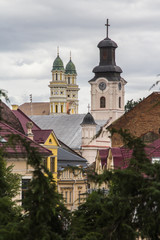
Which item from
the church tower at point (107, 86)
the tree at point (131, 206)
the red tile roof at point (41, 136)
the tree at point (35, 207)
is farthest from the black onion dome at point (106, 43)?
the tree at point (35, 207)

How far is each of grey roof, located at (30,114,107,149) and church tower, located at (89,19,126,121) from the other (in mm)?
12410

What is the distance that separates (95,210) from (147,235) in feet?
2.40

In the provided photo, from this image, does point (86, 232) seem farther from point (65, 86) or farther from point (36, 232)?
point (65, 86)

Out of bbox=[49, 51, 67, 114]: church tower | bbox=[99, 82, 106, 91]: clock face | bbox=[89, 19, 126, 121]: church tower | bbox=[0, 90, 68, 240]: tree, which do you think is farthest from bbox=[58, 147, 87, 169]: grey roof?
bbox=[49, 51, 67, 114]: church tower

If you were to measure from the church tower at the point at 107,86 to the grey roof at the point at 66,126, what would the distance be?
489 inches

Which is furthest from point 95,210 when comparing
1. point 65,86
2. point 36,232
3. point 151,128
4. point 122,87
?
point 65,86

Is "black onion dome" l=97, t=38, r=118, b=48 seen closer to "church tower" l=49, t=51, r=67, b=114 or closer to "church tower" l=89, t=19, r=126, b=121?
"church tower" l=89, t=19, r=126, b=121

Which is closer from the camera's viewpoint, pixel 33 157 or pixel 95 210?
pixel 33 157

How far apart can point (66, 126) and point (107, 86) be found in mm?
20744

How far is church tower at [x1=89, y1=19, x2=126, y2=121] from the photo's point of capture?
488ft

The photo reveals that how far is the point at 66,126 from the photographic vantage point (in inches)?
5295

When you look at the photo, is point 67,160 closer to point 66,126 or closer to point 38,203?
point 38,203

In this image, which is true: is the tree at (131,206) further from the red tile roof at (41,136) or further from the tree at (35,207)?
the red tile roof at (41,136)

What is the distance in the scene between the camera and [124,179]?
809cm
